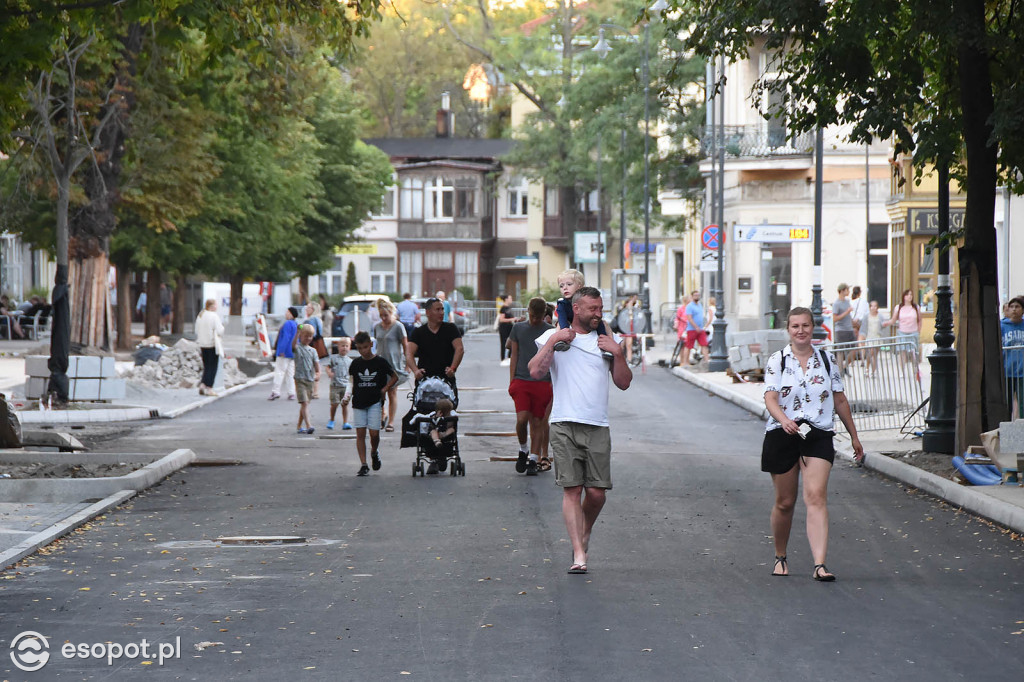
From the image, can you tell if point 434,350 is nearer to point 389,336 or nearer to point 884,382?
point 389,336

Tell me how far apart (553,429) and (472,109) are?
9403cm

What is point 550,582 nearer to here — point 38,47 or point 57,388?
point 38,47

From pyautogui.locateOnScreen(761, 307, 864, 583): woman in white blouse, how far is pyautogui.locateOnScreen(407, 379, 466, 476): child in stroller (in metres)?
6.00

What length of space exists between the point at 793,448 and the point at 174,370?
881 inches

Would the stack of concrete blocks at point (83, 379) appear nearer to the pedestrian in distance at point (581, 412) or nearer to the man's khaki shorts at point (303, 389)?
the man's khaki shorts at point (303, 389)

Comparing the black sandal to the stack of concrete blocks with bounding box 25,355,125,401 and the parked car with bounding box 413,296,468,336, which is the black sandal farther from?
the parked car with bounding box 413,296,468,336

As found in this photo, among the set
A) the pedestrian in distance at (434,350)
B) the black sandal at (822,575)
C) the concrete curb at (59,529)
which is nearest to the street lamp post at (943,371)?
the pedestrian in distance at (434,350)

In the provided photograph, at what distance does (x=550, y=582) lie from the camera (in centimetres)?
903

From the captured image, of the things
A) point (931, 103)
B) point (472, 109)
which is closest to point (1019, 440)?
point (931, 103)

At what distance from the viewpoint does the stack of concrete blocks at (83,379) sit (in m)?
24.0

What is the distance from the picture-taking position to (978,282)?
15086 millimetres

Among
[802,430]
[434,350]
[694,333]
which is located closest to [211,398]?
[434,350]

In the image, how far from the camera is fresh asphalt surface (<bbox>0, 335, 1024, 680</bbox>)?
6980 mm

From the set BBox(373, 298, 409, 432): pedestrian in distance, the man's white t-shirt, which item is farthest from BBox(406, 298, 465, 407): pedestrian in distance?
the man's white t-shirt
